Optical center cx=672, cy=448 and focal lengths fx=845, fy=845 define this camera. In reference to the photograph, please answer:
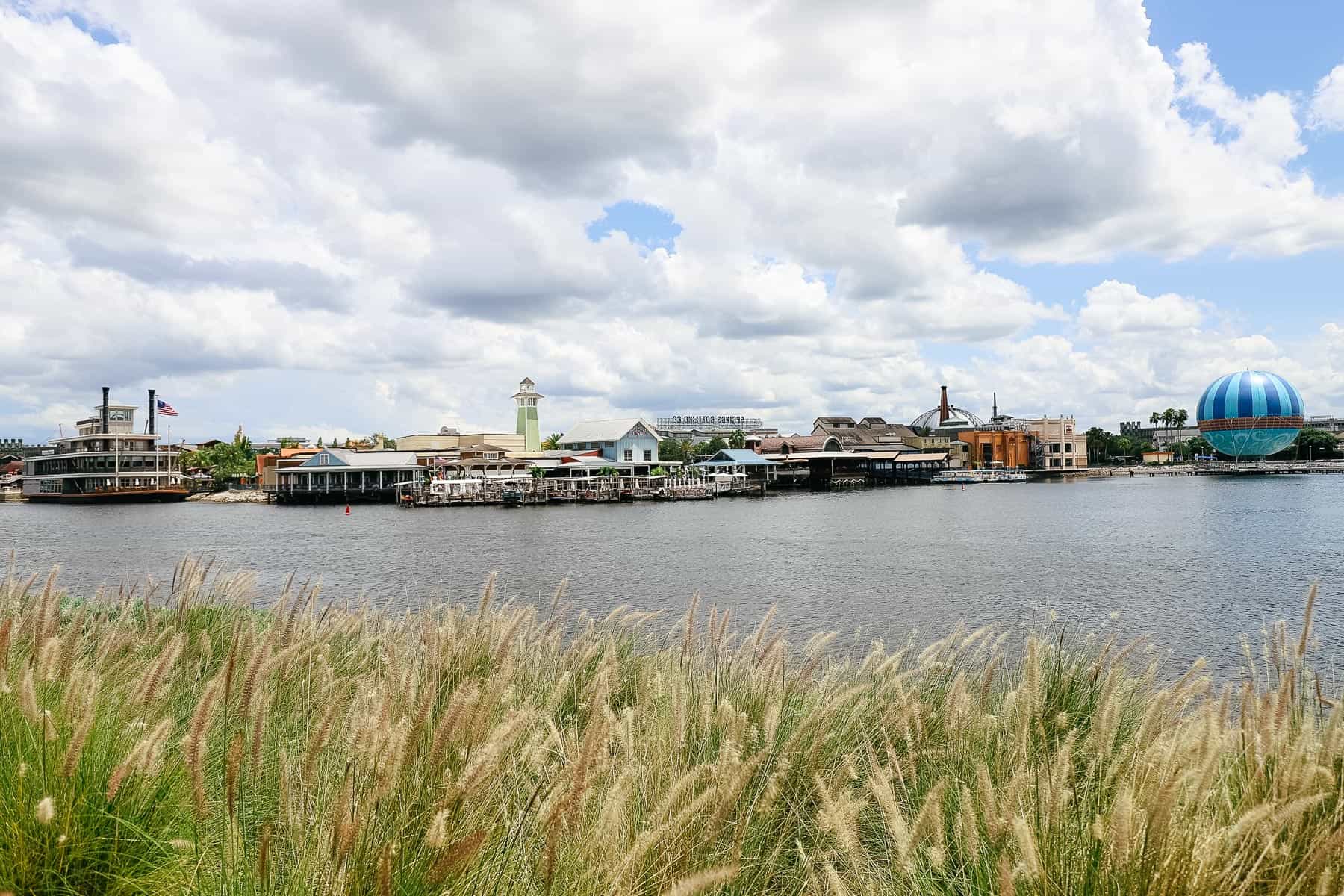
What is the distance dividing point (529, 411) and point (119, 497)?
4693cm

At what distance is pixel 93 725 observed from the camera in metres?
3.75

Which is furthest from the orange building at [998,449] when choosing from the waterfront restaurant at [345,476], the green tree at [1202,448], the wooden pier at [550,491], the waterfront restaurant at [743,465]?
the waterfront restaurant at [345,476]

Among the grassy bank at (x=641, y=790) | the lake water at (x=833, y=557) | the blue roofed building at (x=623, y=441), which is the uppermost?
the blue roofed building at (x=623, y=441)

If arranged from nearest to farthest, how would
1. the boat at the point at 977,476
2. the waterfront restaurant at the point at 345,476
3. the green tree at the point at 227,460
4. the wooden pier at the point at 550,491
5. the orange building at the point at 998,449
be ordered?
1. the wooden pier at the point at 550,491
2. the waterfront restaurant at the point at 345,476
3. the green tree at the point at 227,460
4. the boat at the point at 977,476
5. the orange building at the point at 998,449

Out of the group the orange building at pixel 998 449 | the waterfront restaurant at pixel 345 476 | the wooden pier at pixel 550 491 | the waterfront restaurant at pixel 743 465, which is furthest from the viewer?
the orange building at pixel 998 449

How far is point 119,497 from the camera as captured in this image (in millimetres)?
94875

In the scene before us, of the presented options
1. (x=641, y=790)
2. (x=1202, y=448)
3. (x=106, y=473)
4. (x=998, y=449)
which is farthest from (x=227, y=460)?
(x=1202, y=448)

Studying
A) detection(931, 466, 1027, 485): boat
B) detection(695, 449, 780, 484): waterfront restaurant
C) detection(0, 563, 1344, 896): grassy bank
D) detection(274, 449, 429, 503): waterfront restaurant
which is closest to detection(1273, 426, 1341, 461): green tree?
detection(931, 466, 1027, 485): boat

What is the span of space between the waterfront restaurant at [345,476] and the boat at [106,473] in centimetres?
1900

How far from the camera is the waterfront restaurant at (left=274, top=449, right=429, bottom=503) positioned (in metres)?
87.8

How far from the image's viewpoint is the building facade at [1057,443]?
444ft

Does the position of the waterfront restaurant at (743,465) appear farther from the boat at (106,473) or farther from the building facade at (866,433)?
the boat at (106,473)

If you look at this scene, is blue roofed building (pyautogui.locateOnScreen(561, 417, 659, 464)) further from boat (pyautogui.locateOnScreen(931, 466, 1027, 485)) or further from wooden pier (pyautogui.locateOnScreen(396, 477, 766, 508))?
boat (pyautogui.locateOnScreen(931, 466, 1027, 485))

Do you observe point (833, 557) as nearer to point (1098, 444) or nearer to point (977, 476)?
point (977, 476)
